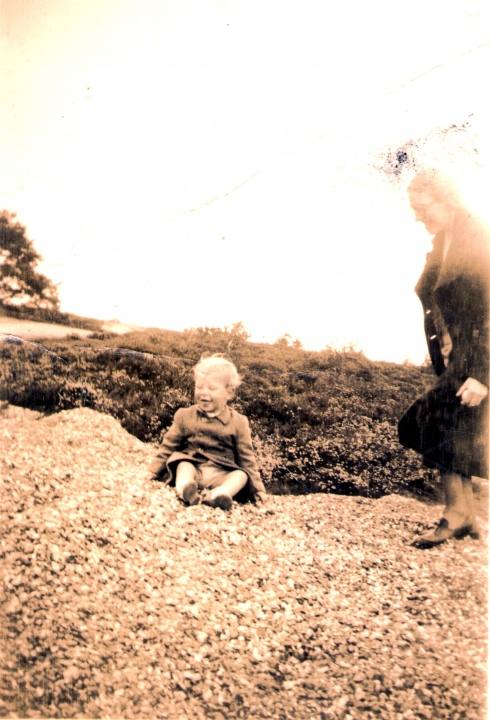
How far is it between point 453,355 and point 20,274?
264 centimetres

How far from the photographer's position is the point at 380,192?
345 cm

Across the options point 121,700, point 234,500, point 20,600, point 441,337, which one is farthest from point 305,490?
point 20,600

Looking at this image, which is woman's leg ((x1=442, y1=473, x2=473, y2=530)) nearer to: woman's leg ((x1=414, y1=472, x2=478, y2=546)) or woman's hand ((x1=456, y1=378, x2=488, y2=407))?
woman's leg ((x1=414, y1=472, x2=478, y2=546))

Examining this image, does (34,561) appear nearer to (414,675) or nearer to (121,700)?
(121,700)

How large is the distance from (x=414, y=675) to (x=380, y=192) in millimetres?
2591

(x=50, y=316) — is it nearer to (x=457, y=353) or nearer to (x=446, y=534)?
(x=457, y=353)

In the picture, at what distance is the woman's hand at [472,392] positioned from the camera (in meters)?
3.22

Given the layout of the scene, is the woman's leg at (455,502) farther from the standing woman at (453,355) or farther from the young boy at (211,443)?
the young boy at (211,443)

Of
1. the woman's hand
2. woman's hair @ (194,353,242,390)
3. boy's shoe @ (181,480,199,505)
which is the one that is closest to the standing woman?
the woman's hand

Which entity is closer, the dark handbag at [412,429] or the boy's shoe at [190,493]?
the boy's shoe at [190,493]

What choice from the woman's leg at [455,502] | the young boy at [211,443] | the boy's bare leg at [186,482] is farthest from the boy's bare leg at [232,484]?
the woman's leg at [455,502]

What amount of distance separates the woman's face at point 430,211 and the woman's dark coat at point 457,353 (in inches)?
2.0

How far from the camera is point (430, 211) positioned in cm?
337

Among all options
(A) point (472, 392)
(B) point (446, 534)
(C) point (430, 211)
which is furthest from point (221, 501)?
(C) point (430, 211)
